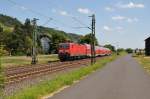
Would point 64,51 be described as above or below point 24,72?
above

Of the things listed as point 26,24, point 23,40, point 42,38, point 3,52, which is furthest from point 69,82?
point 42,38

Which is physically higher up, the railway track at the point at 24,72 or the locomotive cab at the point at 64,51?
the locomotive cab at the point at 64,51

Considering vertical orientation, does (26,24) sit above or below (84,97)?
above

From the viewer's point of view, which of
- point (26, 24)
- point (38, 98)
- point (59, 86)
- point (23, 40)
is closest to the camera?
point (38, 98)

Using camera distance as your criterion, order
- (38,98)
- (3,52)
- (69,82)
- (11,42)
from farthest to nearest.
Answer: (11,42)
(69,82)
(38,98)
(3,52)

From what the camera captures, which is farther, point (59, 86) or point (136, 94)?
point (59, 86)

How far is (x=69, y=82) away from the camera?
27281 mm

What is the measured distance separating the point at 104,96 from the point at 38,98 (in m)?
3.03

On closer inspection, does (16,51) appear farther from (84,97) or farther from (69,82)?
(84,97)

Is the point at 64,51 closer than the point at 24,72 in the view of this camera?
No

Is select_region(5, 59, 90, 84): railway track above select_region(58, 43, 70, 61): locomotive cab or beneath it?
beneath

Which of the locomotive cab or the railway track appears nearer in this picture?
the railway track

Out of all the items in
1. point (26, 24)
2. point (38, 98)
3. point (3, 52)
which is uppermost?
point (26, 24)

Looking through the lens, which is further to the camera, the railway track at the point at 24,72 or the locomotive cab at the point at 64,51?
the locomotive cab at the point at 64,51
